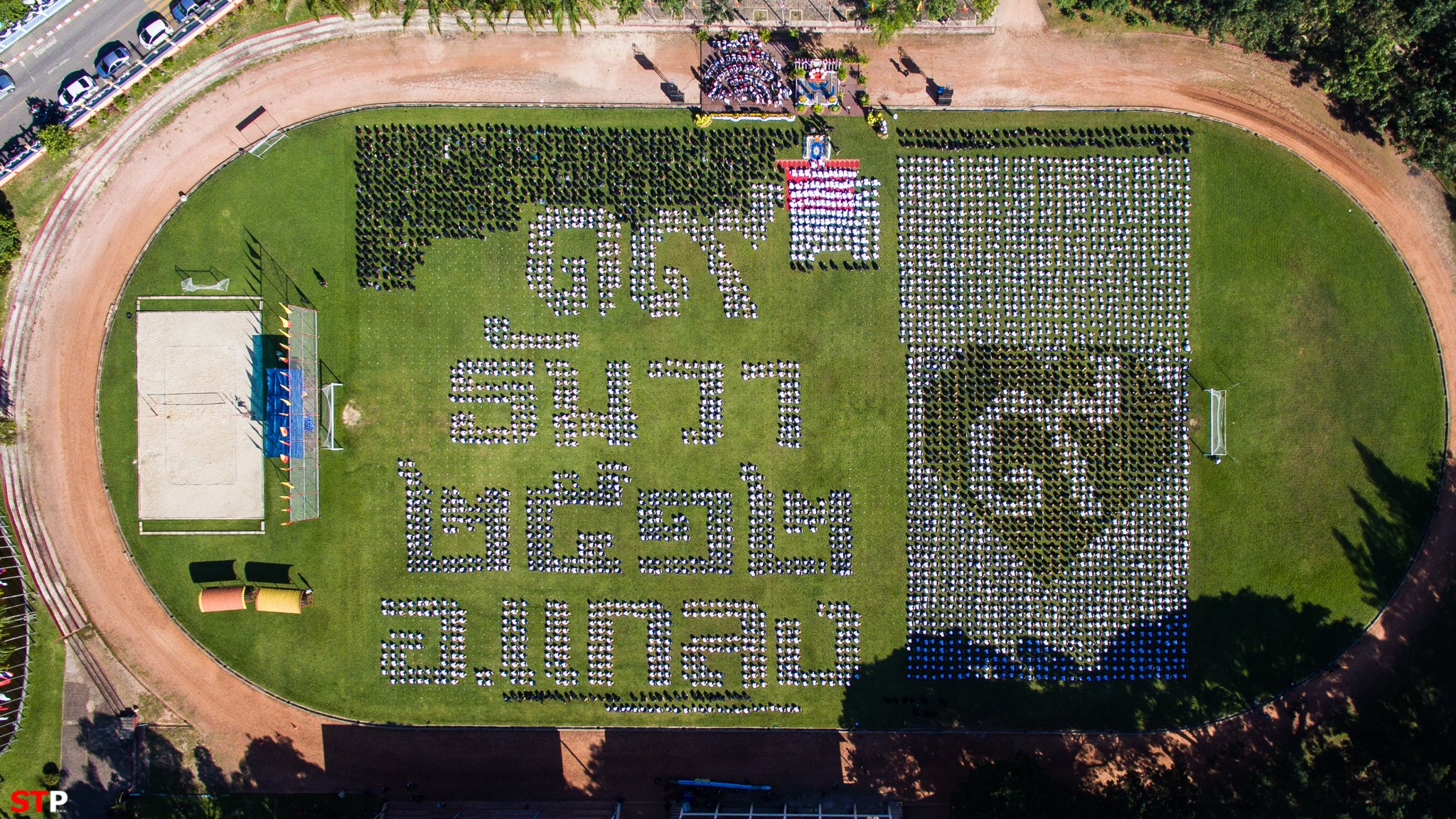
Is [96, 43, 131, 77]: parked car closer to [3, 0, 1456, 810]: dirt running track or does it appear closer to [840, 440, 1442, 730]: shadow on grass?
[3, 0, 1456, 810]: dirt running track

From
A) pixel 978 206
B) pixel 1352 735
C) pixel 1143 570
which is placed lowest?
pixel 1352 735

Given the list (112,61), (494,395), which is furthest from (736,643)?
(112,61)

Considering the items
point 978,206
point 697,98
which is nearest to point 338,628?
point 697,98

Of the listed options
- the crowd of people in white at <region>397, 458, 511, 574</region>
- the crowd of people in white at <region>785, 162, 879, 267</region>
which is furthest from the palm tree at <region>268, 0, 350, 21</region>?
the crowd of people in white at <region>785, 162, 879, 267</region>

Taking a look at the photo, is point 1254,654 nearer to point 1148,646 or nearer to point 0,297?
point 1148,646

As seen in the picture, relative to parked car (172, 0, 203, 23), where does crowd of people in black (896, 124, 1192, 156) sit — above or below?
below

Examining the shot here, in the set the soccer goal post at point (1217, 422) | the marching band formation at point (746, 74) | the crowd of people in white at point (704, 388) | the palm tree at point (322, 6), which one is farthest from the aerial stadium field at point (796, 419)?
the palm tree at point (322, 6)

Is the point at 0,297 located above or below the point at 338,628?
above
